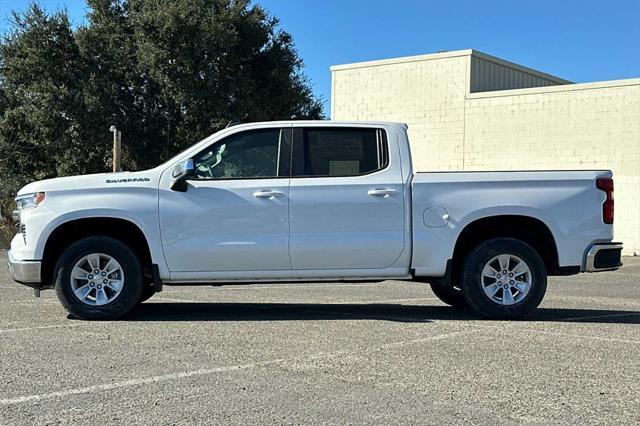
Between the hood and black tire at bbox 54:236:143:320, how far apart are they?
Result: 59cm

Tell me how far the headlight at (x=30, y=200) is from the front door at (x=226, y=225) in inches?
50.2

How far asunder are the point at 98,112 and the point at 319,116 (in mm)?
9286

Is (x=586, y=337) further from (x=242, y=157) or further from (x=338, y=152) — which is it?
(x=242, y=157)

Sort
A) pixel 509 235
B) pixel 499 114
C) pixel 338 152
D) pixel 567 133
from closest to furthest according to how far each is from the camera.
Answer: pixel 338 152 → pixel 509 235 → pixel 567 133 → pixel 499 114

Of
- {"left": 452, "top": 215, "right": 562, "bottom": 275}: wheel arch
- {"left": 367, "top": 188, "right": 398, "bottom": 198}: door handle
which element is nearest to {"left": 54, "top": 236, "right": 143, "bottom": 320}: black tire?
{"left": 367, "top": 188, "right": 398, "bottom": 198}: door handle

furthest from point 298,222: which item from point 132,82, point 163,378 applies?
point 132,82

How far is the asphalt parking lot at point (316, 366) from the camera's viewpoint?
174 inches

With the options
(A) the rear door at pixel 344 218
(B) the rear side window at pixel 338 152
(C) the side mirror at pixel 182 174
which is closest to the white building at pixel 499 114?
(B) the rear side window at pixel 338 152

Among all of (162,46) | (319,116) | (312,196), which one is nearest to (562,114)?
(319,116)

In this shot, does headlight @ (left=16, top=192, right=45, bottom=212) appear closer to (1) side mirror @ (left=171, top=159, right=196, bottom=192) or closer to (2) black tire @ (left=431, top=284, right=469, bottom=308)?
(1) side mirror @ (left=171, top=159, right=196, bottom=192)

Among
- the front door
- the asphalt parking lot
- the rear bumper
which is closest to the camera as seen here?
the asphalt parking lot

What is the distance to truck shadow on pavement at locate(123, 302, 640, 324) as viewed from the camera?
7953mm

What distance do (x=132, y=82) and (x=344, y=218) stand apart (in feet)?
72.1

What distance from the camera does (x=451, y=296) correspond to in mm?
8969
